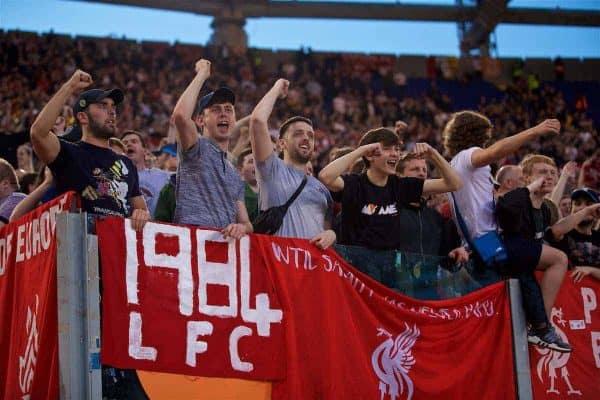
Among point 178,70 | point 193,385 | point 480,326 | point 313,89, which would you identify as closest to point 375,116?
point 313,89

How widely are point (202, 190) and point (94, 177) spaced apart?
671mm

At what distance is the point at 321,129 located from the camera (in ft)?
79.9

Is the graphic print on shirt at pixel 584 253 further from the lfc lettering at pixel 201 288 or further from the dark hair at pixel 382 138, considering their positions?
the lfc lettering at pixel 201 288

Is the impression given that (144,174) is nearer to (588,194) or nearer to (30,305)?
(30,305)

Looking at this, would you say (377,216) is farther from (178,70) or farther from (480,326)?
(178,70)

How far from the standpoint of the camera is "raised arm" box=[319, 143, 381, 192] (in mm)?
6148

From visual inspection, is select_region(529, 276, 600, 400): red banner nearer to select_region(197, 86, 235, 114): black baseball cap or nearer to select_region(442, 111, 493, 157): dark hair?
select_region(442, 111, 493, 157): dark hair

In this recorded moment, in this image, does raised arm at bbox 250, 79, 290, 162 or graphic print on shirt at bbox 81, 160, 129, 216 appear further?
raised arm at bbox 250, 79, 290, 162

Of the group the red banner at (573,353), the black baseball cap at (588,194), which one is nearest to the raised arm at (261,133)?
the red banner at (573,353)

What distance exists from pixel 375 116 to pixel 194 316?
2227 cm

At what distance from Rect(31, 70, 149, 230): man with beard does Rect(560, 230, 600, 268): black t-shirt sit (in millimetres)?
3781

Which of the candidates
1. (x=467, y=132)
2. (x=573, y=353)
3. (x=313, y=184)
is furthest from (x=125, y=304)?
(x=573, y=353)

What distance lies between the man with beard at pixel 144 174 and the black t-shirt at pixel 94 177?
1788mm

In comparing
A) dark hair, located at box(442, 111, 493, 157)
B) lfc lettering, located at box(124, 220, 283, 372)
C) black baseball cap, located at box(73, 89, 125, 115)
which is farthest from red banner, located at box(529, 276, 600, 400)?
black baseball cap, located at box(73, 89, 125, 115)
